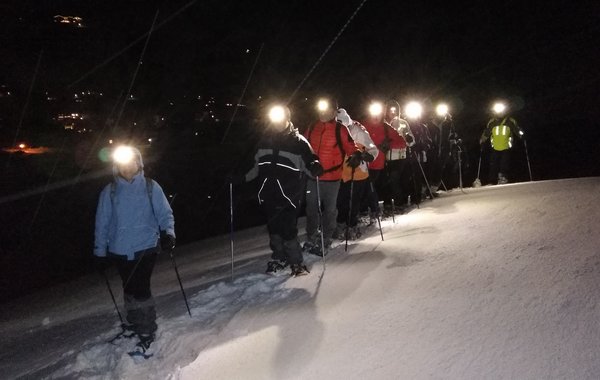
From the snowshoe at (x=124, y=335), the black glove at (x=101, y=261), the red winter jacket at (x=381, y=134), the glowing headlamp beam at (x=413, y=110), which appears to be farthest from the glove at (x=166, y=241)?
the glowing headlamp beam at (x=413, y=110)

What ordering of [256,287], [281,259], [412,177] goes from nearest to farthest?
[256,287] → [281,259] → [412,177]

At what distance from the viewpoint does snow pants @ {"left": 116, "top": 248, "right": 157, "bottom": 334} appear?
16.0 feet

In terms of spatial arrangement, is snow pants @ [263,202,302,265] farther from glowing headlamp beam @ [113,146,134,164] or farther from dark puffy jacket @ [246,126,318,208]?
glowing headlamp beam @ [113,146,134,164]

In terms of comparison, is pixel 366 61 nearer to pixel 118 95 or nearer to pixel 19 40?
pixel 118 95

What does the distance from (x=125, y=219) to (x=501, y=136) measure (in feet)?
31.5

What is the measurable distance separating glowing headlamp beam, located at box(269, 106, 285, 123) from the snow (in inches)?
74.4

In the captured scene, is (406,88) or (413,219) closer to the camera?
(413,219)

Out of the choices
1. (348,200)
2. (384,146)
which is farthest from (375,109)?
(348,200)

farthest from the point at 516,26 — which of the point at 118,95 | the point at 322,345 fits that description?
the point at 322,345

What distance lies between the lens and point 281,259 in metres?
6.43

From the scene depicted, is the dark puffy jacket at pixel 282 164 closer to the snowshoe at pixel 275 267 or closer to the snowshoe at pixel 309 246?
the snowshoe at pixel 275 267

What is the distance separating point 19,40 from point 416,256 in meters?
21.6

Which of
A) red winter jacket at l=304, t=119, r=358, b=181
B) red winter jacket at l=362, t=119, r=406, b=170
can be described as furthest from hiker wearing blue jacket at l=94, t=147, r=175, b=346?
red winter jacket at l=362, t=119, r=406, b=170

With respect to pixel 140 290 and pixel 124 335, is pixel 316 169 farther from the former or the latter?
pixel 124 335
